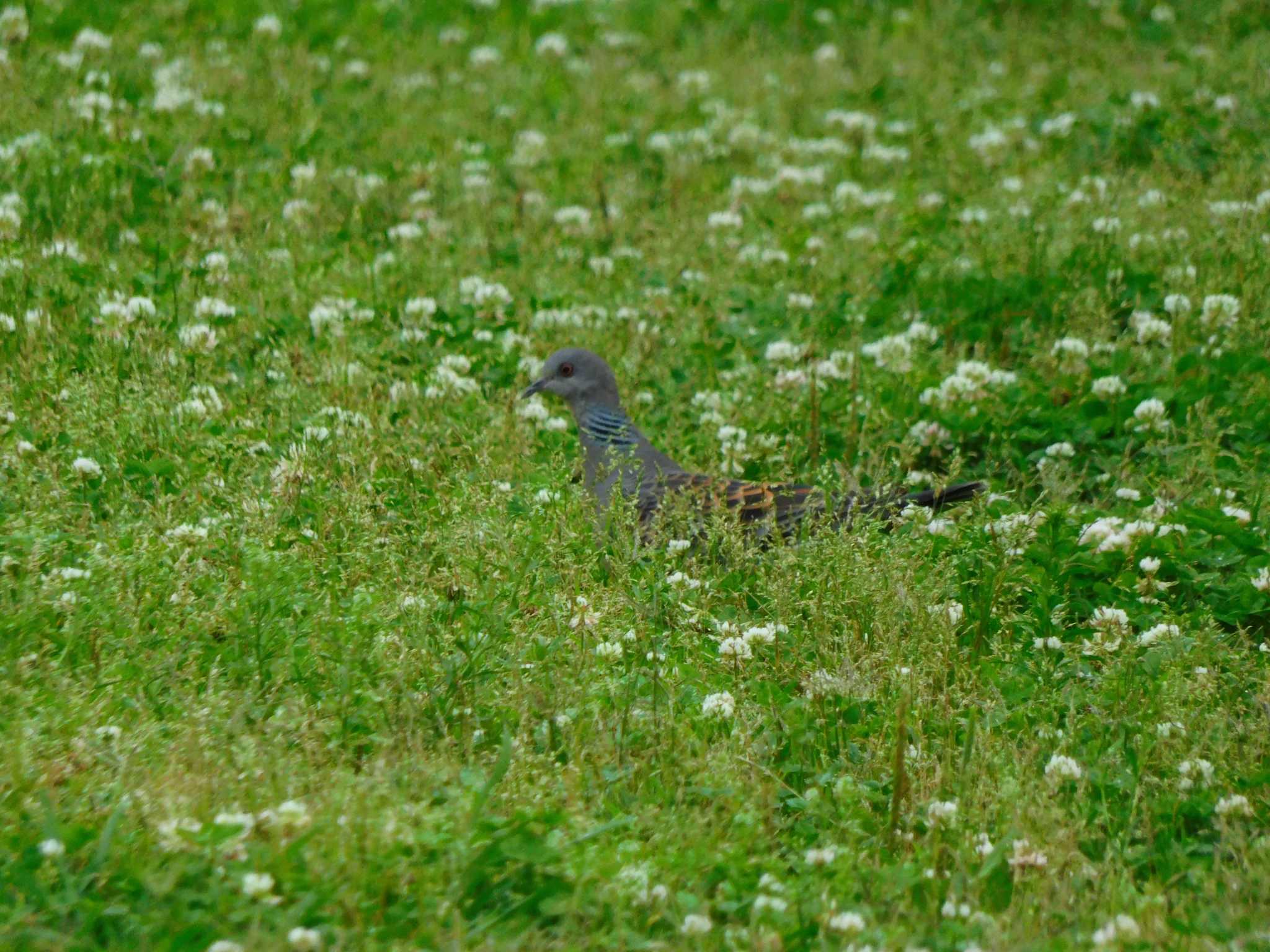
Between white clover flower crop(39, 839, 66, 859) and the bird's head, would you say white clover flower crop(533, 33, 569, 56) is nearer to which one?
the bird's head

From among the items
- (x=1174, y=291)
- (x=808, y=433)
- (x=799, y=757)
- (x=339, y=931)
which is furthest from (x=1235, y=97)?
(x=339, y=931)

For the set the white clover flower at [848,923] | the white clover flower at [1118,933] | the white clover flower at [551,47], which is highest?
the white clover flower at [551,47]

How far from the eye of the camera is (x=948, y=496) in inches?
250

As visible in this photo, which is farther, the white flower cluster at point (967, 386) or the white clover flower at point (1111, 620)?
the white flower cluster at point (967, 386)

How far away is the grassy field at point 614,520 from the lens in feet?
12.6

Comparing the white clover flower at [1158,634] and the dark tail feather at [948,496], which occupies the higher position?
the dark tail feather at [948,496]

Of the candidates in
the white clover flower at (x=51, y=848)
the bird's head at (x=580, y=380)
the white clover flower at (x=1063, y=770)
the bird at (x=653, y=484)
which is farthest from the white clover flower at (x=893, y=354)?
the white clover flower at (x=51, y=848)

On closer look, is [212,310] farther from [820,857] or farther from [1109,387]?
[820,857]

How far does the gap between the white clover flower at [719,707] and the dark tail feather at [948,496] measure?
1.70 meters

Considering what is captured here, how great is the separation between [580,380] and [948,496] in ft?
6.11

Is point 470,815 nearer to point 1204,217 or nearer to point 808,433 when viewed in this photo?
point 808,433

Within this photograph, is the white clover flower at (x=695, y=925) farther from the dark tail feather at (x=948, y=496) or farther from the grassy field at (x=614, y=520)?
the dark tail feather at (x=948, y=496)

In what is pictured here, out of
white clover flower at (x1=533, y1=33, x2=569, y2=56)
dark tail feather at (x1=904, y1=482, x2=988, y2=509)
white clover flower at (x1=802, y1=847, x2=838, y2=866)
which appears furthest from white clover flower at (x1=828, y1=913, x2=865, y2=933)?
white clover flower at (x1=533, y1=33, x2=569, y2=56)

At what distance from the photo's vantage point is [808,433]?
7.19m
